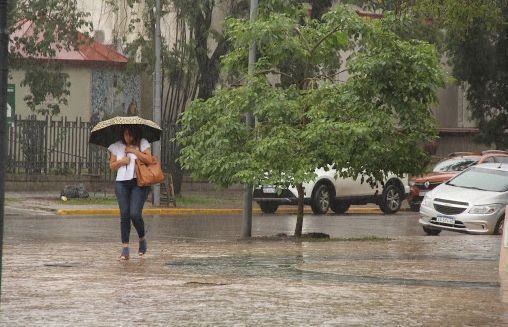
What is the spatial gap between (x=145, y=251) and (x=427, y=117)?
6.88 meters

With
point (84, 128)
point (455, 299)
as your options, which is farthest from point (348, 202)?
point (455, 299)

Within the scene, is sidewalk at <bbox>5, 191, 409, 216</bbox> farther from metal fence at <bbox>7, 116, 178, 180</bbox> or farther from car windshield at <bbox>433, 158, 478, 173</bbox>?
car windshield at <bbox>433, 158, 478, 173</bbox>

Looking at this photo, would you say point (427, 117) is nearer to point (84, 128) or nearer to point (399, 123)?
point (399, 123)

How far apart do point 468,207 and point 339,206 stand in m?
10.1

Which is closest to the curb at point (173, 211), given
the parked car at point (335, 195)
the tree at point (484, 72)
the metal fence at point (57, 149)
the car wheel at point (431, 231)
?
the parked car at point (335, 195)

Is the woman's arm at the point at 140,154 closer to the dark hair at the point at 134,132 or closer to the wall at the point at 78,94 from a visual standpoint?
the dark hair at the point at 134,132

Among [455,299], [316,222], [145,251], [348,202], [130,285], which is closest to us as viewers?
[455,299]

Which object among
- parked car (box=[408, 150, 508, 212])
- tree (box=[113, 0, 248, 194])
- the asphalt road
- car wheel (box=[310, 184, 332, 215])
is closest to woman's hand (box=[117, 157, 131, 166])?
the asphalt road

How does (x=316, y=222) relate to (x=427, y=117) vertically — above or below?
below

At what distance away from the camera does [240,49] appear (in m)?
22.9

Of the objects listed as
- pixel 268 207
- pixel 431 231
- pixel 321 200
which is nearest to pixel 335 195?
pixel 321 200

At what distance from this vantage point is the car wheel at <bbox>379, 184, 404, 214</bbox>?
35.3 meters

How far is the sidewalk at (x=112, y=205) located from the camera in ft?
105

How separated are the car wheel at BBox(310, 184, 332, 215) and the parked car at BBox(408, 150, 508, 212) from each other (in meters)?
2.97
